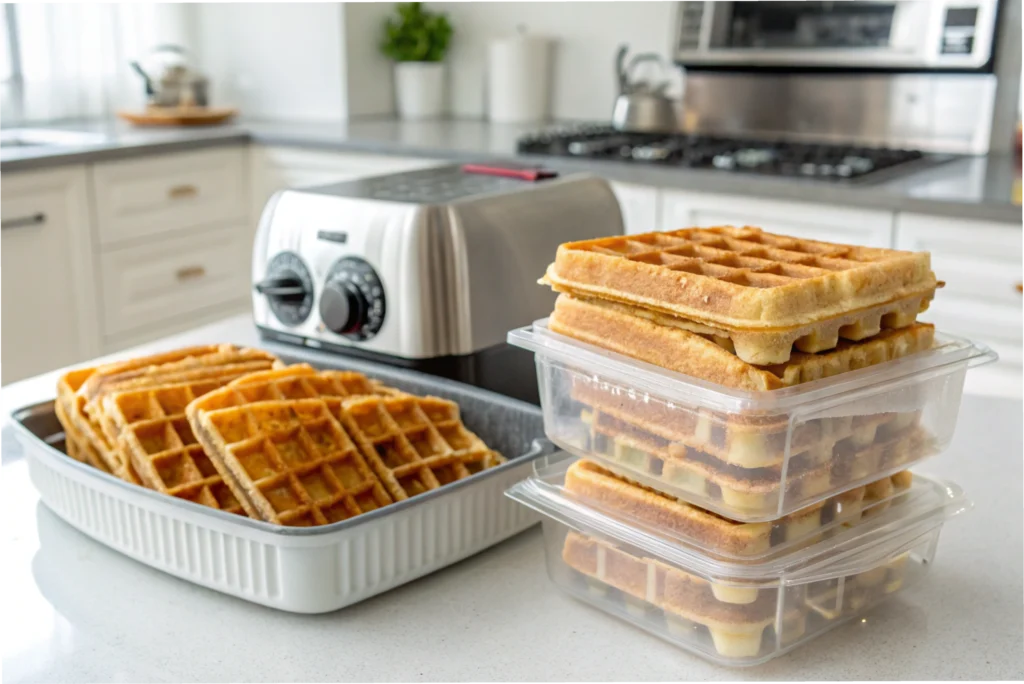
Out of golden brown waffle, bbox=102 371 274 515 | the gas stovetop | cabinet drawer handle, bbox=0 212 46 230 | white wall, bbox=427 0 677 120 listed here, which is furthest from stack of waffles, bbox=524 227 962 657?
white wall, bbox=427 0 677 120

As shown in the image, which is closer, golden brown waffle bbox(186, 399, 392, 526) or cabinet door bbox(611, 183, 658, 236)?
golden brown waffle bbox(186, 399, 392, 526)

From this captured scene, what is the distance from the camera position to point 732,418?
0.61 m

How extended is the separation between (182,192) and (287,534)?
7.99 ft

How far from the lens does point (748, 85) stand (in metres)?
3.00

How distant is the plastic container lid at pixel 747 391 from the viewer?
606 millimetres

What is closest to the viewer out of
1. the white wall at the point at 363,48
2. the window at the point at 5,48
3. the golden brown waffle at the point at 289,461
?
the golden brown waffle at the point at 289,461

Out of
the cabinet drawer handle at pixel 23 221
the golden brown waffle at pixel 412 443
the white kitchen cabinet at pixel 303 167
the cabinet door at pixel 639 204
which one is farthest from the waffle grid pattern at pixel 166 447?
the white kitchen cabinet at pixel 303 167

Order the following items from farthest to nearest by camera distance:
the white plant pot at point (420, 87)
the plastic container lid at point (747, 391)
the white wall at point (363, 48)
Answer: the white plant pot at point (420, 87)
the white wall at point (363, 48)
the plastic container lid at point (747, 391)

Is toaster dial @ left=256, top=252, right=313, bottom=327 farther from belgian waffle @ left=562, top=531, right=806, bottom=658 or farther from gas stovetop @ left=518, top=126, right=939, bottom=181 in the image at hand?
gas stovetop @ left=518, top=126, right=939, bottom=181

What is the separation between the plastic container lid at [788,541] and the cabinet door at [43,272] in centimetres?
211

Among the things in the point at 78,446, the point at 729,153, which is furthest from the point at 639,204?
the point at 78,446

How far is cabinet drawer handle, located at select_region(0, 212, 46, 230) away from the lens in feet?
8.07

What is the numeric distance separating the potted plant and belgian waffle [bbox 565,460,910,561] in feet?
10.0

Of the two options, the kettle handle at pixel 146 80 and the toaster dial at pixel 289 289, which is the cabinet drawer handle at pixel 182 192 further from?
the toaster dial at pixel 289 289
